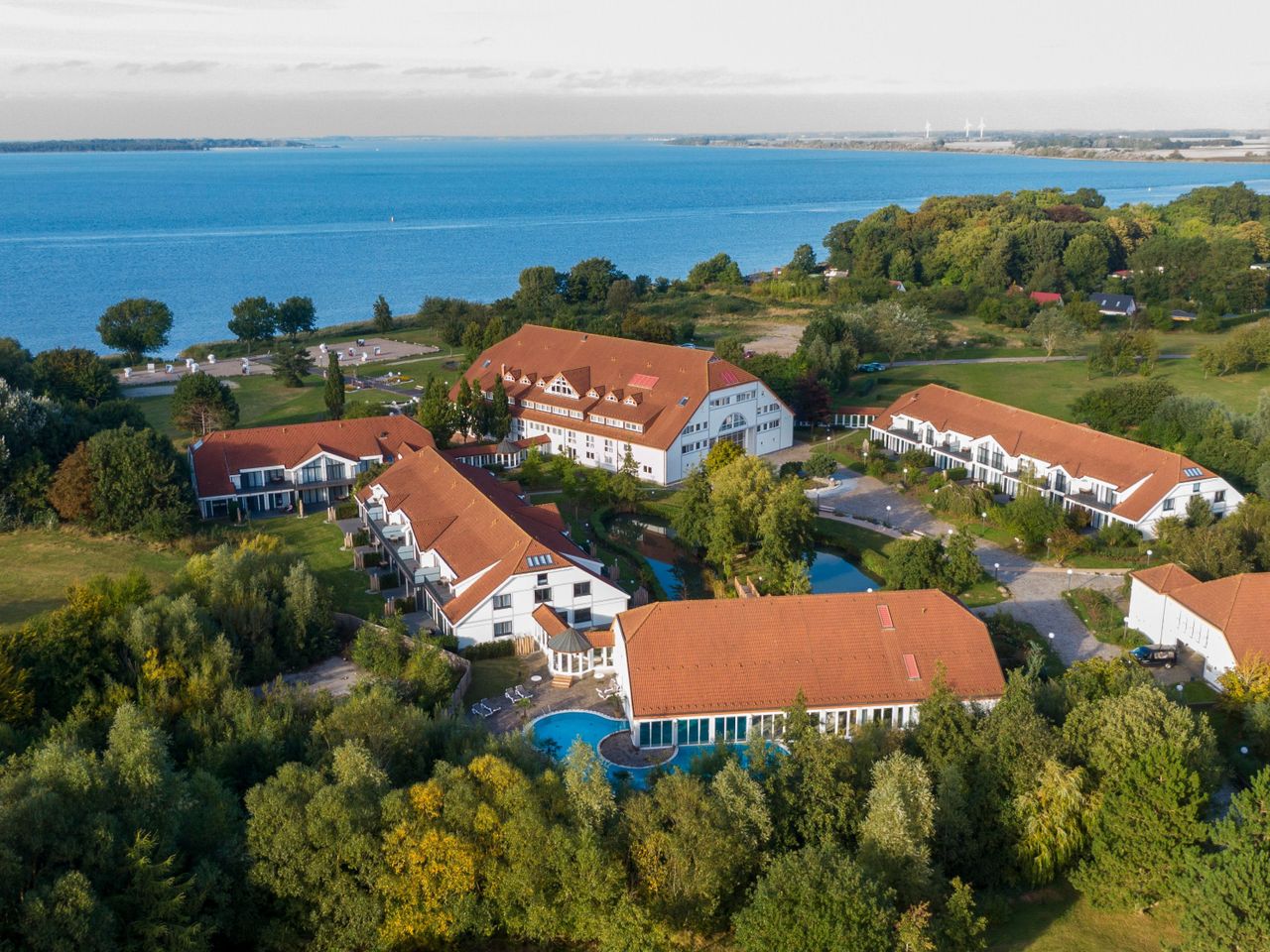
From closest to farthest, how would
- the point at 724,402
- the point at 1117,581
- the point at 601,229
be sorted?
1. the point at 1117,581
2. the point at 724,402
3. the point at 601,229

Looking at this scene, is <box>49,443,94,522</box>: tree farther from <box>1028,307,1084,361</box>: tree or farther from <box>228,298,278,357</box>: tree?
<box>1028,307,1084,361</box>: tree

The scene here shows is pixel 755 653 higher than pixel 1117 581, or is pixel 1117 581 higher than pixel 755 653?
pixel 755 653

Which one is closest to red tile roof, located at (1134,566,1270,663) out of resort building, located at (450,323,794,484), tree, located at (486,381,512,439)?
resort building, located at (450,323,794,484)

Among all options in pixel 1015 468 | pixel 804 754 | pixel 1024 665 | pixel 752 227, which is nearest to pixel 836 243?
pixel 752 227

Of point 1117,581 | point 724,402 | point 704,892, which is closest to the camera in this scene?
point 704,892

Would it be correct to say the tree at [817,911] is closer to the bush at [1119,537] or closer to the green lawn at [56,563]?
the green lawn at [56,563]

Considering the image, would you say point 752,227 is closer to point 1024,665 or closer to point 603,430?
point 603,430
